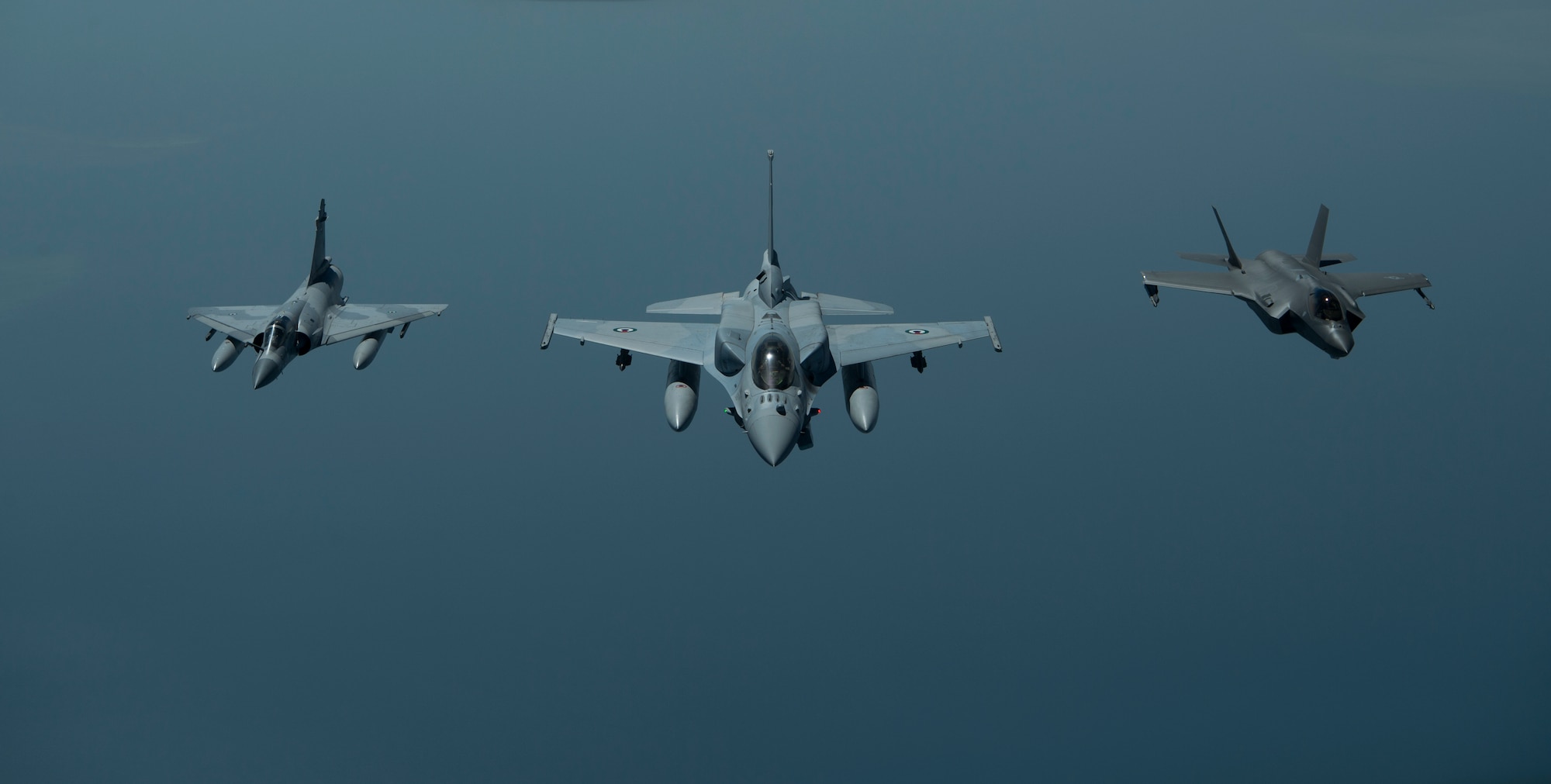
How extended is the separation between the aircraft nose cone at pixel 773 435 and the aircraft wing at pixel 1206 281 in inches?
422

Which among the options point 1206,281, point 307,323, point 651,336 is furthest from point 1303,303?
point 307,323

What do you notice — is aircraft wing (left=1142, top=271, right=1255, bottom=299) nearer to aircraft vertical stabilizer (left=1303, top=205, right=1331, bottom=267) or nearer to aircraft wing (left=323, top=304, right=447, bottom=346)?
aircraft vertical stabilizer (left=1303, top=205, right=1331, bottom=267)

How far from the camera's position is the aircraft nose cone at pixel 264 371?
23.8 metres

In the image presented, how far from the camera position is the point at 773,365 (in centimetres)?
2156

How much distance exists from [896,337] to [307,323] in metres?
13.2

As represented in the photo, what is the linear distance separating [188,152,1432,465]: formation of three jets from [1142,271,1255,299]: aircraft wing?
3 centimetres

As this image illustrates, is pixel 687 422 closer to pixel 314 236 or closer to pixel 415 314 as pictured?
pixel 415 314

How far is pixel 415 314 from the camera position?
26.2 meters

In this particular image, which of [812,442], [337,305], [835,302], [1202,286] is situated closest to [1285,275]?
[1202,286]

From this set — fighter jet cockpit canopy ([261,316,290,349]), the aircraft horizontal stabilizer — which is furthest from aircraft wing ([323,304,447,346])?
the aircraft horizontal stabilizer

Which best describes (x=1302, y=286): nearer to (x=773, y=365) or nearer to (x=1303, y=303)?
(x=1303, y=303)

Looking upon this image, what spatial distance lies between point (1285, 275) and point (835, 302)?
10.3 meters

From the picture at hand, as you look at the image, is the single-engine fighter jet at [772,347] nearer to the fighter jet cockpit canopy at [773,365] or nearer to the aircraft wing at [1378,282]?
the fighter jet cockpit canopy at [773,365]

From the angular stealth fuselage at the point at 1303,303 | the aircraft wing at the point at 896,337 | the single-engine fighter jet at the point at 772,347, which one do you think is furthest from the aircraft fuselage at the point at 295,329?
the angular stealth fuselage at the point at 1303,303
